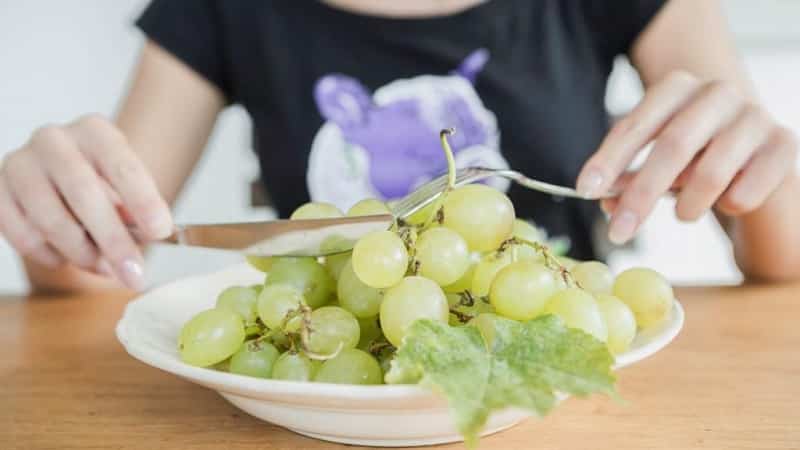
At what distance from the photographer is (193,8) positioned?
3.33ft

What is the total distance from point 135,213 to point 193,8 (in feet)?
1.69

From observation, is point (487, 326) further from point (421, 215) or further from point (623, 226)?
point (623, 226)

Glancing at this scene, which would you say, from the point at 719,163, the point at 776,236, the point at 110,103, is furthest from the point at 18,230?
the point at 110,103

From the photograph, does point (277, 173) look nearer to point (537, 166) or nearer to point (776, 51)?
point (537, 166)

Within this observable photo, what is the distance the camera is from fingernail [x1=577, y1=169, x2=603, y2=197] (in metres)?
0.55

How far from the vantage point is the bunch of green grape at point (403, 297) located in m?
0.39

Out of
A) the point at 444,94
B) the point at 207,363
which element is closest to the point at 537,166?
the point at 444,94

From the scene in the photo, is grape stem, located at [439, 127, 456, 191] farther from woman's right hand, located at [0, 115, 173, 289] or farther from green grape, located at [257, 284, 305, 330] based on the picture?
woman's right hand, located at [0, 115, 173, 289]

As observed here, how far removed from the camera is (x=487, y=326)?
1.25 feet

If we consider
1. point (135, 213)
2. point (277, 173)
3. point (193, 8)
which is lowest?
point (277, 173)

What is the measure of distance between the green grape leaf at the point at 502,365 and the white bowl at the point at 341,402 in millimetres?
15

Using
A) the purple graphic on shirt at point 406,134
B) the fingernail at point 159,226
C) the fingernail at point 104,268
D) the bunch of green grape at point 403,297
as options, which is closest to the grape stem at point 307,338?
the bunch of green grape at point 403,297

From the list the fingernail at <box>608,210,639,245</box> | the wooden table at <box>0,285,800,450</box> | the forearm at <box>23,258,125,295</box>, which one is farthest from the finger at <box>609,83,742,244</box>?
the forearm at <box>23,258,125,295</box>

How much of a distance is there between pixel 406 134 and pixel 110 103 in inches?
61.4
